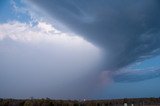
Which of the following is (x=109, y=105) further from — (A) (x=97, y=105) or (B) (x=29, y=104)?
(B) (x=29, y=104)

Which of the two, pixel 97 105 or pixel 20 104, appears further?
pixel 97 105

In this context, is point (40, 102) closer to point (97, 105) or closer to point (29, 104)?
point (29, 104)

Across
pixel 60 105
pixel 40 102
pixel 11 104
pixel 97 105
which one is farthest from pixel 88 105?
pixel 11 104

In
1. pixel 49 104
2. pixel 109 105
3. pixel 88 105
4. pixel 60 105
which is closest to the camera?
pixel 49 104

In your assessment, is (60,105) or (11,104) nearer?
(11,104)

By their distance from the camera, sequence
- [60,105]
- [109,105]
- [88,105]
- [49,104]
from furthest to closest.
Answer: [109,105] → [88,105] → [60,105] → [49,104]

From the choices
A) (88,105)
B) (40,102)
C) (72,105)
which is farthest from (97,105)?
(40,102)

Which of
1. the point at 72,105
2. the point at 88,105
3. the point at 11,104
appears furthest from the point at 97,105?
the point at 11,104

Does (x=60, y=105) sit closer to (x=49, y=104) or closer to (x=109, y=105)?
(x=49, y=104)
